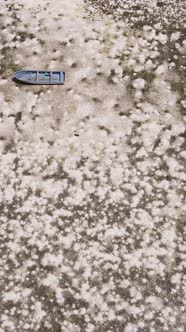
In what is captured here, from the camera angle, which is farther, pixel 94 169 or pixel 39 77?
pixel 39 77

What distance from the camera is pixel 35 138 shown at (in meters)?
8.01

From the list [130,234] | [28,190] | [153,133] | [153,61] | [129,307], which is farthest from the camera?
[153,61]

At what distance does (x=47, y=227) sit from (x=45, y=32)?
452 cm

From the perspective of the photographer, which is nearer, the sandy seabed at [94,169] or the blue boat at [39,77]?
the sandy seabed at [94,169]

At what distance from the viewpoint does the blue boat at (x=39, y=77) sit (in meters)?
8.64

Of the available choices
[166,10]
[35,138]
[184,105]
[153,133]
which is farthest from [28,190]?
[166,10]

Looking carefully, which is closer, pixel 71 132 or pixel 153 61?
pixel 71 132

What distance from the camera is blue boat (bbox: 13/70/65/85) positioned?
864 cm

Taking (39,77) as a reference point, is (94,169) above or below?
below

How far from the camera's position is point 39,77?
871 centimetres

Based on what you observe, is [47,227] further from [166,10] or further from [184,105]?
[166,10]

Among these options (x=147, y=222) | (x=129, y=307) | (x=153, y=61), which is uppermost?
(x=153, y=61)

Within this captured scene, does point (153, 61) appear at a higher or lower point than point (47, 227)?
higher

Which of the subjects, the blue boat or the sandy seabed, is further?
the blue boat
